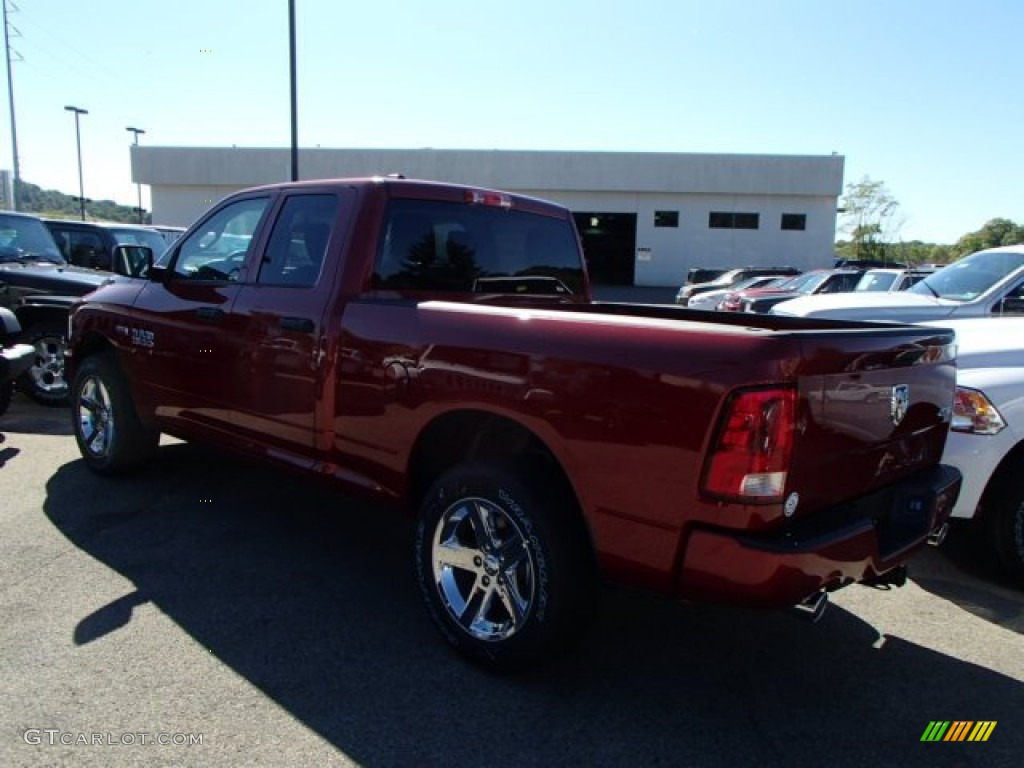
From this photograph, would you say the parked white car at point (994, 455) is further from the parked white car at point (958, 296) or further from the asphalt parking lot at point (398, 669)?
the parked white car at point (958, 296)

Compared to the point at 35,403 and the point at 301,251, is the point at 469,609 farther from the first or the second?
the point at 35,403

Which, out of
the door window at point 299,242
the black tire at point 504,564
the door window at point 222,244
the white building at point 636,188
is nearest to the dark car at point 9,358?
the door window at point 222,244

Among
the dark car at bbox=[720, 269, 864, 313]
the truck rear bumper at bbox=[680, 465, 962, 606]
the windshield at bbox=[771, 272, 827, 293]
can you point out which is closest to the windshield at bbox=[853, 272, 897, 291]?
the dark car at bbox=[720, 269, 864, 313]

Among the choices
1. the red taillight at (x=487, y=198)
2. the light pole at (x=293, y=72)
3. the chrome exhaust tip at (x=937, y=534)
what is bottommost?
the chrome exhaust tip at (x=937, y=534)

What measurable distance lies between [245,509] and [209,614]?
1.56 meters

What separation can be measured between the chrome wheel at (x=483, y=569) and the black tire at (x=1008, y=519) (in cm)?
274

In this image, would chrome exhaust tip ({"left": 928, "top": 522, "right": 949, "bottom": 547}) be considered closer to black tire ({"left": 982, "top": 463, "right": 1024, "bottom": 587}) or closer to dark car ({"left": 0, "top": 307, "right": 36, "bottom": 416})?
black tire ({"left": 982, "top": 463, "right": 1024, "bottom": 587})

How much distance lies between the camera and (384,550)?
4531 millimetres

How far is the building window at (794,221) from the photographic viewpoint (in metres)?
36.3

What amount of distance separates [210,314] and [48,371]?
17.0 ft

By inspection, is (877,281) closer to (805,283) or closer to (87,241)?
(805,283)

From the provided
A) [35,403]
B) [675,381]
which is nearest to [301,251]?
[675,381]

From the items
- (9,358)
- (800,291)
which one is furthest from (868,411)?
(800,291)

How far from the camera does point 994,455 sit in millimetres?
4008
